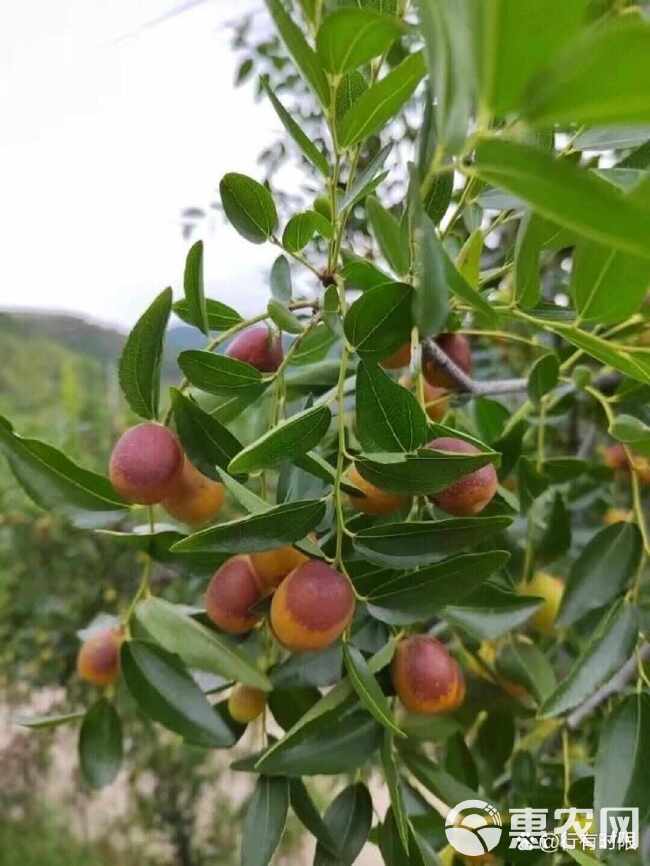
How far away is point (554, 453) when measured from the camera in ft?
3.85

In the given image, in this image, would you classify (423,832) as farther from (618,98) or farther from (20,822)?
(20,822)

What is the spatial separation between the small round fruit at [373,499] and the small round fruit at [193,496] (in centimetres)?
8

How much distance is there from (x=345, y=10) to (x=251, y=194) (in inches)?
6.0

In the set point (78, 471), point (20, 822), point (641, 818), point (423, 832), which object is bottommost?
point (20, 822)

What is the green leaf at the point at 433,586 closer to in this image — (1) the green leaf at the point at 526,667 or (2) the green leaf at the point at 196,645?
(2) the green leaf at the point at 196,645

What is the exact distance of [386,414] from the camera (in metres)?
0.36

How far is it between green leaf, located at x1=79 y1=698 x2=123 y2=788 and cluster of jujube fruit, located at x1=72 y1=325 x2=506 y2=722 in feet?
0.46

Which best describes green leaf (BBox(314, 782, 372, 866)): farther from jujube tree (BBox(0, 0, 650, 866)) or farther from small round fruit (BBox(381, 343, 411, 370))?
small round fruit (BBox(381, 343, 411, 370))

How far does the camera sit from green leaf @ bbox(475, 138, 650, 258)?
0.19 meters

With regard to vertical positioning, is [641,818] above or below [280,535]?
below

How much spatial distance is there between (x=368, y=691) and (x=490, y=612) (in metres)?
0.14

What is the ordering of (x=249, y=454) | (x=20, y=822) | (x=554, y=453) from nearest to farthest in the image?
(x=249, y=454) < (x=554, y=453) < (x=20, y=822)

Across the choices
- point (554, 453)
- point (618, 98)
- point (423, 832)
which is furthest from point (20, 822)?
point (618, 98)

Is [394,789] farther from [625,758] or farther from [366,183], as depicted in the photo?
[366,183]
